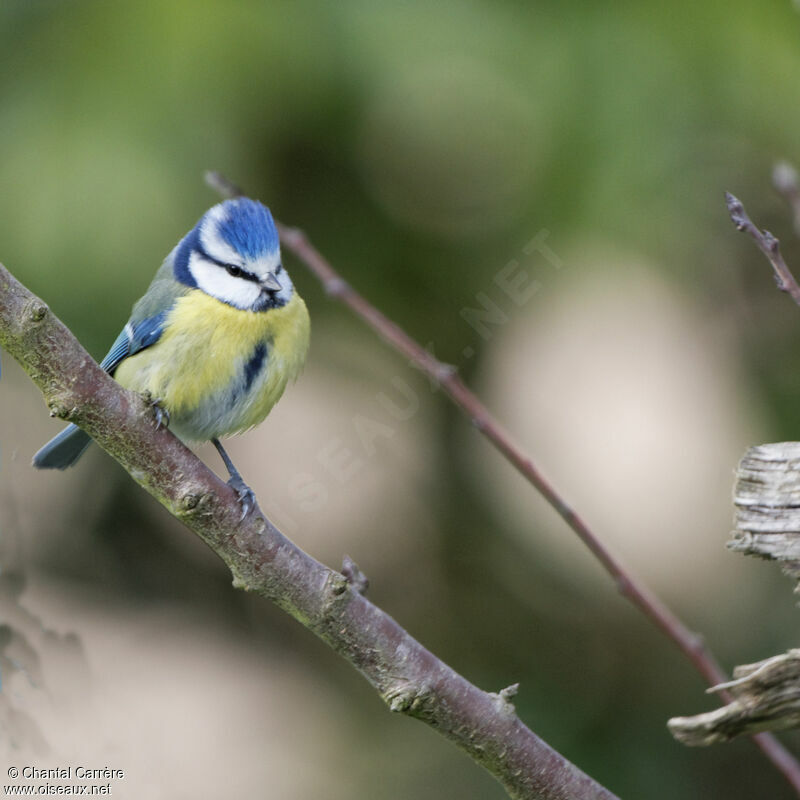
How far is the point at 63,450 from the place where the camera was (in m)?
1.38

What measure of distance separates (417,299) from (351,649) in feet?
3.61

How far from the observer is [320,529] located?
2.02 m

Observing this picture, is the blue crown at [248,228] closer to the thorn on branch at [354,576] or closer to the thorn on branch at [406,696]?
the thorn on branch at [354,576]

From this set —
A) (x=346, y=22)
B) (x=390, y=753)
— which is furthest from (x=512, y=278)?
(x=390, y=753)

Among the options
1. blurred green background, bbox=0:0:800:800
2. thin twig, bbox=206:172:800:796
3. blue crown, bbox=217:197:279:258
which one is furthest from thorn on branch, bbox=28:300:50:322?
blurred green background, bbox=0:0:800:800

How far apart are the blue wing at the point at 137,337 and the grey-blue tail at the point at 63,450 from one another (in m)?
0.11

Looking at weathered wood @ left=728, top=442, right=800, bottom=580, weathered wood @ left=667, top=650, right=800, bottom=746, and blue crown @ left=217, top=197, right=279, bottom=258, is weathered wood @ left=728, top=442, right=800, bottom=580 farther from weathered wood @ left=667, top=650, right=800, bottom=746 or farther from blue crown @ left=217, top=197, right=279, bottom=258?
blue crown @ left=217, top=197, right=279, bottom=258

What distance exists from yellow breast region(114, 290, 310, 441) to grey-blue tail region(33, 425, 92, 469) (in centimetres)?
14

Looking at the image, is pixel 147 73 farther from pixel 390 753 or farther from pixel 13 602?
pixel 390 753

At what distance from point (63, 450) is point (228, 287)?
0.35 metres

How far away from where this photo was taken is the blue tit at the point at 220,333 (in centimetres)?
119

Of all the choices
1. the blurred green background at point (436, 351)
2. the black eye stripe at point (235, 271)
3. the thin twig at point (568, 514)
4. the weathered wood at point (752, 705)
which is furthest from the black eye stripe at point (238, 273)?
the weathered wood at point (752, 705)

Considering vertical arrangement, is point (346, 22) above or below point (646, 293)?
above

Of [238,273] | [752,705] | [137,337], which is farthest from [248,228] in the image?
[752,705]
